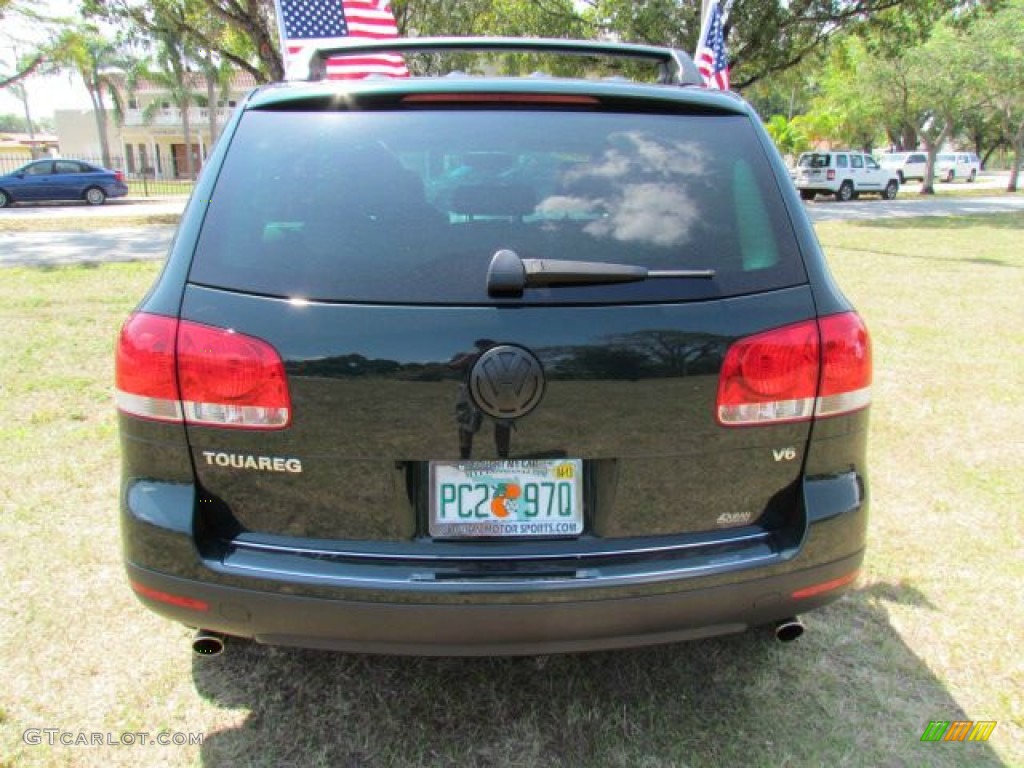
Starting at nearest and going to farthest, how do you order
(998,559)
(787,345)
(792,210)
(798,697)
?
(787,345) < (792,210) < (798,697) < (998,559)

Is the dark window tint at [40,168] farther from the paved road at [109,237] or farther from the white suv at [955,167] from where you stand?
the white suv at [955,167]

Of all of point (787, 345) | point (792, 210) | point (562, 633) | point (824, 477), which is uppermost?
point (792, 210)

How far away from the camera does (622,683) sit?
8.24ft

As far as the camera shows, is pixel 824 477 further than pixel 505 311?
Yes

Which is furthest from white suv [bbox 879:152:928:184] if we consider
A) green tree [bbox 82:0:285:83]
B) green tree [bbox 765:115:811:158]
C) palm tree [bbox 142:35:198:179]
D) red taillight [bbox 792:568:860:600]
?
red taillight [bbox 792:568:860:600]

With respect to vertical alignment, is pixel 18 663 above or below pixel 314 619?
below

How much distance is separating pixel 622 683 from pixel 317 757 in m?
0.98

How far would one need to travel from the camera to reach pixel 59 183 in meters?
23.6

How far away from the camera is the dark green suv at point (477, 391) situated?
1820mm

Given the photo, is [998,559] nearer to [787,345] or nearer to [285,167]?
[787,345]

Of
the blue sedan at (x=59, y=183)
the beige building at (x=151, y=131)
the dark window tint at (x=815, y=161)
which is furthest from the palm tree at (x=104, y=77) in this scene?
the dark window tint at (x=815, y=161)

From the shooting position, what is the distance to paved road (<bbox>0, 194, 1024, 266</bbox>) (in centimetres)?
1163

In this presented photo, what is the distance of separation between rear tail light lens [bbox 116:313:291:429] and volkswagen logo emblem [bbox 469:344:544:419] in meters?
0.46

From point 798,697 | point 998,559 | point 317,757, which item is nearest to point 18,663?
point 317,757
